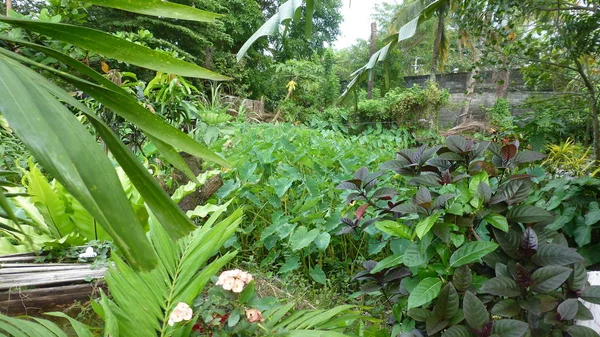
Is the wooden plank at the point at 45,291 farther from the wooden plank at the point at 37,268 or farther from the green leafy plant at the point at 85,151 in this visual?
the green leafy plant at the point at 85,151

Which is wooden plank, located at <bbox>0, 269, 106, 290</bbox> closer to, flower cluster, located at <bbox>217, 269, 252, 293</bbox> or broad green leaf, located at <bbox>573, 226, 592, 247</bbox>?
flower cluster, located at <bbox>217, 269, 252, 293</bbox>

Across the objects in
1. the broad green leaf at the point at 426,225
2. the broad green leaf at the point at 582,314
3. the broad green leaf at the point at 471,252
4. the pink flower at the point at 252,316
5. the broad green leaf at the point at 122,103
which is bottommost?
the pink flower at the point at 252,316

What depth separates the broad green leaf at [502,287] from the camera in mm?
986

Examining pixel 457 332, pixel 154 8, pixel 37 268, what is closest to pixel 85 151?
pixel 154 8

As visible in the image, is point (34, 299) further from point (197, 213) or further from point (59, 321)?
point (197, 213)

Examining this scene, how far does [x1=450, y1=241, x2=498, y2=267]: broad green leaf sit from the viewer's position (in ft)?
3.44

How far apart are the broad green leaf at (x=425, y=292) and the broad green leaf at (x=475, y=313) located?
0.13m

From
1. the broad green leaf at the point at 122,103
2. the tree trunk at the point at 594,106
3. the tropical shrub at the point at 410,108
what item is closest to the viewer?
the broad green leaf at the point at 122,103

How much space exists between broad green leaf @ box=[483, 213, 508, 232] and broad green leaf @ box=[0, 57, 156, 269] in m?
0.99

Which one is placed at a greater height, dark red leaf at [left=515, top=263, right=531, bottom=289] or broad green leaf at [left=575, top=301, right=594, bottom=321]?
dark red leaf at [left=515, top=263, right=531, bottom=289]

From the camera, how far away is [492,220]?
107 centimetres

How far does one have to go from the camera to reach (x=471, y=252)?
1.07m

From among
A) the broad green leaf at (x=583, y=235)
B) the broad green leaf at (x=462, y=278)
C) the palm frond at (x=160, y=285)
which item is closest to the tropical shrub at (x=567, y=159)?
the broad green leaf at (x=583, y=235)

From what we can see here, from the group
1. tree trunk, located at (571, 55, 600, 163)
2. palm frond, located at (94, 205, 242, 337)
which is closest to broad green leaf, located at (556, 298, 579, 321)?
palm frond, located at (94, 205, 242, 337)
